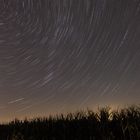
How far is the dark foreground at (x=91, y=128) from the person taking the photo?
5273mm

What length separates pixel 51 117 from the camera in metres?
8.43

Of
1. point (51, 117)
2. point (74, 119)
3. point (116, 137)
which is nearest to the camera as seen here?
point (116, 137)

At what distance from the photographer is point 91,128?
5.96 metres

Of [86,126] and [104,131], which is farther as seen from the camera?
[86,126]

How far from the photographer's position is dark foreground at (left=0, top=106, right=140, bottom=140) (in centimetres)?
527

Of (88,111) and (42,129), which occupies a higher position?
(88,111)

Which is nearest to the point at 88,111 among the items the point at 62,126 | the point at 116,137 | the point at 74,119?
the point at 74,119

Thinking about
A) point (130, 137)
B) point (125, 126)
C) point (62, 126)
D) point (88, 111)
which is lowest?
point (130, 137)

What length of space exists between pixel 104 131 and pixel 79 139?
425 mm

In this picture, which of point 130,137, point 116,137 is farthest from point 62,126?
point 130,137

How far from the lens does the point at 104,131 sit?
550 centimetres

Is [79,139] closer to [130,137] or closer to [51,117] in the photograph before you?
[130,137]

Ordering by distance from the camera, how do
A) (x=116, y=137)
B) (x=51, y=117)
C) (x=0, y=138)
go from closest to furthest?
(x=116, y=137), (x=0, y=138), (x=51, y=117)

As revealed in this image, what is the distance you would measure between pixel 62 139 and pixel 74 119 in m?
1.81
